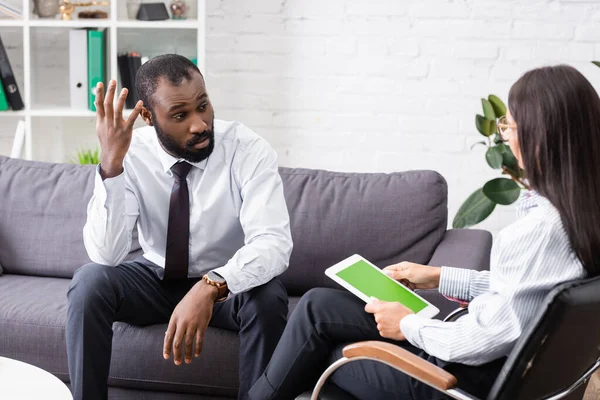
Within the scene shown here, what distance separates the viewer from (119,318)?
7.38ft

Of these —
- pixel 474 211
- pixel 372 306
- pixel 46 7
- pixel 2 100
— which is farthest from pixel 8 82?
pixel 372 306

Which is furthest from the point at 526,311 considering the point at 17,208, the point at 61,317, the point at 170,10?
the point at 170,10

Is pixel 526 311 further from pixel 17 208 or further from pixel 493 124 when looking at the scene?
pixel 17 208

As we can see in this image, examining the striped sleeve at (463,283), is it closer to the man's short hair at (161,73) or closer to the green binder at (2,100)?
the man's short hair at (161,73)

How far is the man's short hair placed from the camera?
89.4 inches

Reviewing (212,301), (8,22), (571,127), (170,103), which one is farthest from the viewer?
(8,22)

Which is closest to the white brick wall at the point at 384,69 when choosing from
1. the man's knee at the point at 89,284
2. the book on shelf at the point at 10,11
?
the book on shelf at the point at 10,11

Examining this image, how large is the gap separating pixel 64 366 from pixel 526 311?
1.43m

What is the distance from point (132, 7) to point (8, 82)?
0.64 meters

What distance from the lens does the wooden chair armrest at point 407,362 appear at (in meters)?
1.49

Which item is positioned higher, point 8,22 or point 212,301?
point 8,22

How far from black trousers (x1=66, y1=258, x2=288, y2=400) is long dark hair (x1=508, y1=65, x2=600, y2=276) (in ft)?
2.80

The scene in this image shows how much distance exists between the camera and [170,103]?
2256 mm

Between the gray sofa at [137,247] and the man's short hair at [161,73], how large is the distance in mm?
588
